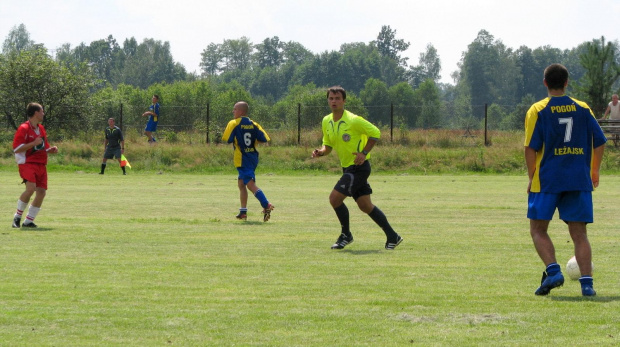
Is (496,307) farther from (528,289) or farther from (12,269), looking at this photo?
(12,269)

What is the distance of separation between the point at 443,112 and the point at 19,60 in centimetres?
3838

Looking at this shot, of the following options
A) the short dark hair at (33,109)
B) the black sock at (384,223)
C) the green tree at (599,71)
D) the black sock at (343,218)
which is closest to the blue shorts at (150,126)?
the green tree at (599,71)

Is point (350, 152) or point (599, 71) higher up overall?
point (599, 71)

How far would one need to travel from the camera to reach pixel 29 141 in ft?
43.9

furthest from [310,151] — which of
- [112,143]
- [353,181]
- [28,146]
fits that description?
[353,181]

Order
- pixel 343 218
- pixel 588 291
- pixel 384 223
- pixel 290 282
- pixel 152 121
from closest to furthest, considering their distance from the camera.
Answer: pixel 588 291 < pixel 290 282 < pixel 384 223 < pixel 343 218 < pixel 152 121

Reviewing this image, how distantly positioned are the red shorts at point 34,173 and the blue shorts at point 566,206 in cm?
845

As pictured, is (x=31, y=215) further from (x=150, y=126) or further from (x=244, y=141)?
(x=150, y=126)

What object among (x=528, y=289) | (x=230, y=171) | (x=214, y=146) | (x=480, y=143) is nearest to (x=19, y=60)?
(x=214, y=146)

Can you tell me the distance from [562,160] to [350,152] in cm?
397

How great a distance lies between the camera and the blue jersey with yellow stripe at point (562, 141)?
7402 millimetres

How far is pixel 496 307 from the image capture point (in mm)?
6742

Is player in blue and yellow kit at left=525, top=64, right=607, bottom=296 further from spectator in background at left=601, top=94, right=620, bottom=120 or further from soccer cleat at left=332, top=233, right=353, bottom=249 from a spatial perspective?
spectator in background at left=601, top=94, right=620, bottom=120

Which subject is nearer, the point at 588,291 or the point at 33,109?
the point at 588,291
